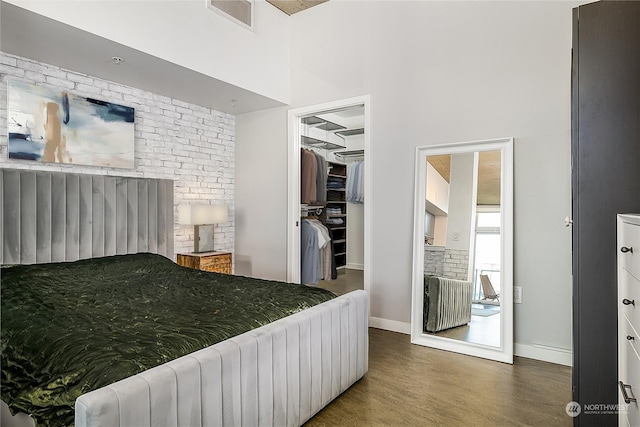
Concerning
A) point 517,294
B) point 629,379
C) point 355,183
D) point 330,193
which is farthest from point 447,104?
point 330,193

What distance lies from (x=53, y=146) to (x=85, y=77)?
26.9 inches

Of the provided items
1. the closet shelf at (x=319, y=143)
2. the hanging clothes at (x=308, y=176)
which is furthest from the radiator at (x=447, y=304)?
the closet shelf at (x=319, y=143)

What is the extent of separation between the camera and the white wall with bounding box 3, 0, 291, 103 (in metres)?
2.50

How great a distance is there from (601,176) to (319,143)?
180 inches

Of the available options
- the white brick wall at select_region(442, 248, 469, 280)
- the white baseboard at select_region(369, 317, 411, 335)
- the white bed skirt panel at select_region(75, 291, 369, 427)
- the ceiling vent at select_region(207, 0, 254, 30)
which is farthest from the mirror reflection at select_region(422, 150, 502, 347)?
the ceiling vent at select_region(207, 0, 254, 30)

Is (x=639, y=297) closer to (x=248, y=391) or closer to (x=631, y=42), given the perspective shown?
(x=631, y=42)

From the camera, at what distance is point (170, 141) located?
3.86 meters

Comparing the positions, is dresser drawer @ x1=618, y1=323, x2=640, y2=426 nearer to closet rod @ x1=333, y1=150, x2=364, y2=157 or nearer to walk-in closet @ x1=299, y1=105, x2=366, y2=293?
walk-in closet @ x1=299, y1=105, x2=366, y2=293

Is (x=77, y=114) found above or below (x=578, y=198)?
above

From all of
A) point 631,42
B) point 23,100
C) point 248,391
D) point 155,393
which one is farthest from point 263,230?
point 631,42

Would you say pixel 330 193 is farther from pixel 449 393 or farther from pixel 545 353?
pixel 449 393

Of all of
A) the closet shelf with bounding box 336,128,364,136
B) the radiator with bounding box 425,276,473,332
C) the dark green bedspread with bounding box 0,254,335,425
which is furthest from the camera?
the closet shelf with bounding box 336,128,364,136

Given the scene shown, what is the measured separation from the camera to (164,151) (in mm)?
3795

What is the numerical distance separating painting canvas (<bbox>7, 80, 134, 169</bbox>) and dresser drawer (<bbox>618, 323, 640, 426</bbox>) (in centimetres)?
361
